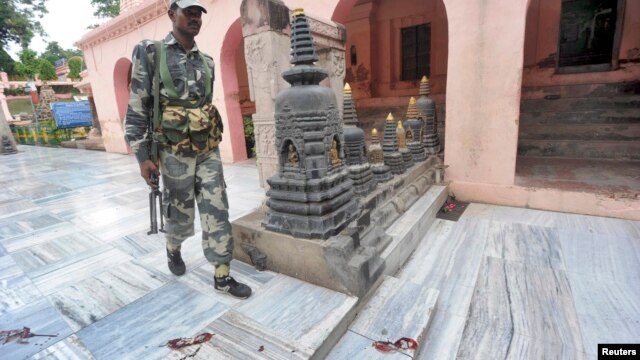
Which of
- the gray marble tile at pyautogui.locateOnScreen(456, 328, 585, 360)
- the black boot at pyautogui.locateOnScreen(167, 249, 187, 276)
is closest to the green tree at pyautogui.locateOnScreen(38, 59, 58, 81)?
the black boot at pyautogui.locateOnScreen(167, 249, 187, 276)

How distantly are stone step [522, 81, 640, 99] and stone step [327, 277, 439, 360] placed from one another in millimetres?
7222

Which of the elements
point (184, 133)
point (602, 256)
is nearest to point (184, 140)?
point (184, 133)

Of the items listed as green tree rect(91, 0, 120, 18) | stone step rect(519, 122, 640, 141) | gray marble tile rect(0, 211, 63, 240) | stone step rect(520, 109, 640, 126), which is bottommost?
gray marble tile rect(0, 211, 63, 240)

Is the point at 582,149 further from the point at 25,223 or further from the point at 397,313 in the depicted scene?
the point at 25,223

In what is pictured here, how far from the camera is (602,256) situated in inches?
121

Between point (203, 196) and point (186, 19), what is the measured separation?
1.20m

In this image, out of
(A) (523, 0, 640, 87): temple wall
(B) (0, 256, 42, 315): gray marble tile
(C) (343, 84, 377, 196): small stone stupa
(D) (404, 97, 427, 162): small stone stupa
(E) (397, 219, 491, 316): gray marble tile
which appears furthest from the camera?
(A) (523, 0, 640, 87): temple wall

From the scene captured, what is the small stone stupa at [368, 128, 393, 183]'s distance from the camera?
12.8ft

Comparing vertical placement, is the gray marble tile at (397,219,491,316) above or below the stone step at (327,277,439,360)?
below

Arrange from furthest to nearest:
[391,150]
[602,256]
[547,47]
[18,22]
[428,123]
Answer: [18,22]
[547,47]
[428,123]
[391,150]
[602,256]

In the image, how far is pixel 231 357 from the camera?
171cm

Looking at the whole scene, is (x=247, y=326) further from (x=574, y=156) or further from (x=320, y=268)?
(x=574, y=156)

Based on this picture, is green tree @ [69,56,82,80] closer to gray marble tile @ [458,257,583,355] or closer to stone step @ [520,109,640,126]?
stone step @ [520,109,640,126]

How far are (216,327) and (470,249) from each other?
2688 millimetres
